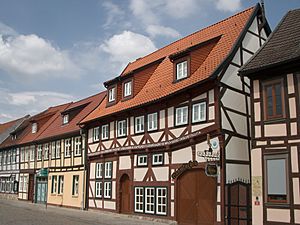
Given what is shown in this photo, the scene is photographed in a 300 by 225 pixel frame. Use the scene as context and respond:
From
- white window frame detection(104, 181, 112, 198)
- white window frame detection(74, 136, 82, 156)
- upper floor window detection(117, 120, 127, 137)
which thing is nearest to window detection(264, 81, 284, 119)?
upper floor window detection(117, 120, 127, 137)

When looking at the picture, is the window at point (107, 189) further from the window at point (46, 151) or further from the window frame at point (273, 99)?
the window frame at point (273, 99)

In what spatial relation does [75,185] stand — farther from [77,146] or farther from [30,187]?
[30,187]

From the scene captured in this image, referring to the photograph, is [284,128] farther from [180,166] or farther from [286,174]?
[180,166]

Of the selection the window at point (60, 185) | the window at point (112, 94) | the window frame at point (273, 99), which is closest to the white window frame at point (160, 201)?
the window frame at point (273, 99)

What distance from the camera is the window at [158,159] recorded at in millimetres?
21862

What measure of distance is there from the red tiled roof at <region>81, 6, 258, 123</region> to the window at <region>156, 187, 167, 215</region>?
488 cm

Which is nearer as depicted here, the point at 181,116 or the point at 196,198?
the point at 196,198

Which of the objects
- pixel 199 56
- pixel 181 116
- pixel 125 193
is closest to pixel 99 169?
pixel 125 193

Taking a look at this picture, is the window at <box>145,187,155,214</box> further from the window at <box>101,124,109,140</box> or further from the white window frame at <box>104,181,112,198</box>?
the window at <box>101,124,109,140</box>

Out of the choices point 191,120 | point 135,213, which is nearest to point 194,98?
point 191,120

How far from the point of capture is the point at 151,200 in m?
22.3

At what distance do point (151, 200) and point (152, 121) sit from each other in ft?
14.1

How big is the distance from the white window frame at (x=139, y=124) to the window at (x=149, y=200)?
3.41 meters

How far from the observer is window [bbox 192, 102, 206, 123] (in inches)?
761
